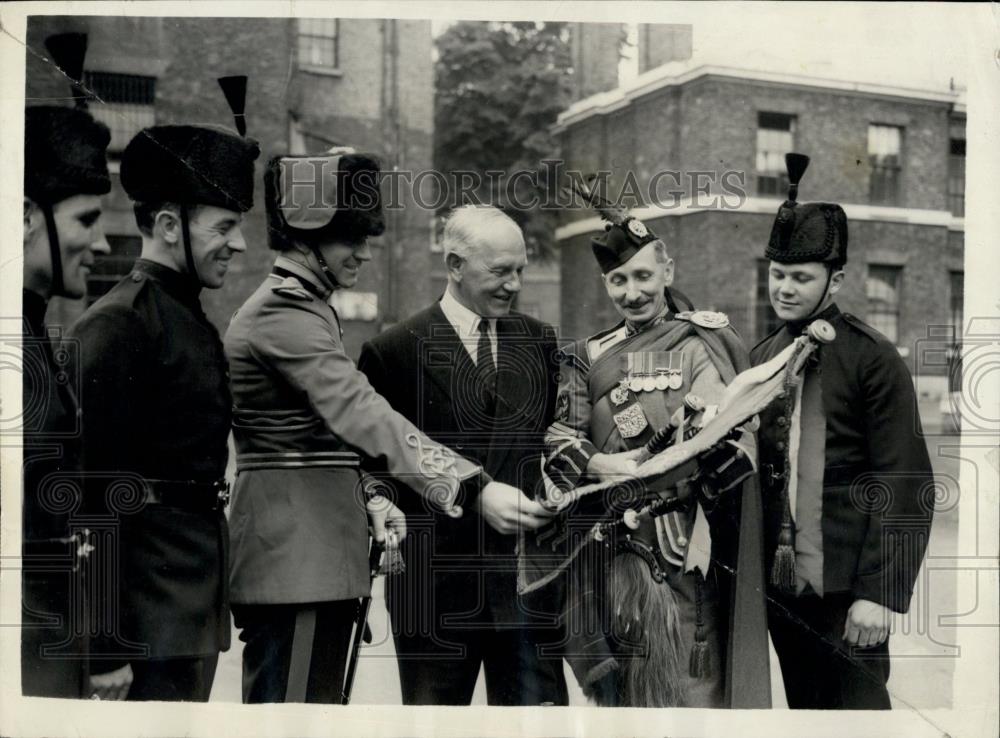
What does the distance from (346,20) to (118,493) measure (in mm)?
1846

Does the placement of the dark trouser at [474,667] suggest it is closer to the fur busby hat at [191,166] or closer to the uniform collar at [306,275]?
the uniform collar at [306,275]

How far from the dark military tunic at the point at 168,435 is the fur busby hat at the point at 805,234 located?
1.99 m

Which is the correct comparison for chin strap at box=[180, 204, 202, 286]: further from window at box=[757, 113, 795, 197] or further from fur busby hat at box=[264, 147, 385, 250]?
window at box=[757, 113, 795, 197]

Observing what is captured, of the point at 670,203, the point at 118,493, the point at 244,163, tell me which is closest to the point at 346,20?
the point at 244,163

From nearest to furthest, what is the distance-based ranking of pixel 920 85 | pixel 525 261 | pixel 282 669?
1. pixel 282 669
2. pixel 525 261
3. pixel 920 85

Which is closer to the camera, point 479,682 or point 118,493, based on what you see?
point 118,493

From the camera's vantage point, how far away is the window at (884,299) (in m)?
3.38

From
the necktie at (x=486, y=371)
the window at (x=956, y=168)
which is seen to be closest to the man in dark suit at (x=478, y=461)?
the necktie at (x=486, y=371)

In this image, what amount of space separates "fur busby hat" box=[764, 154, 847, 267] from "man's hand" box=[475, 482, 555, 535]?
1.24 meters

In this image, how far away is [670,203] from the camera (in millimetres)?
3424

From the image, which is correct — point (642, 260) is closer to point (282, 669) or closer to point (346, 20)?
point (346, 20)

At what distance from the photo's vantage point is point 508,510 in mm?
3240

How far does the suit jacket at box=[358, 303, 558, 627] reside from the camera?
10.6 feet

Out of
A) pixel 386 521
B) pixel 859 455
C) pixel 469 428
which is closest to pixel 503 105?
pixel 469 428
